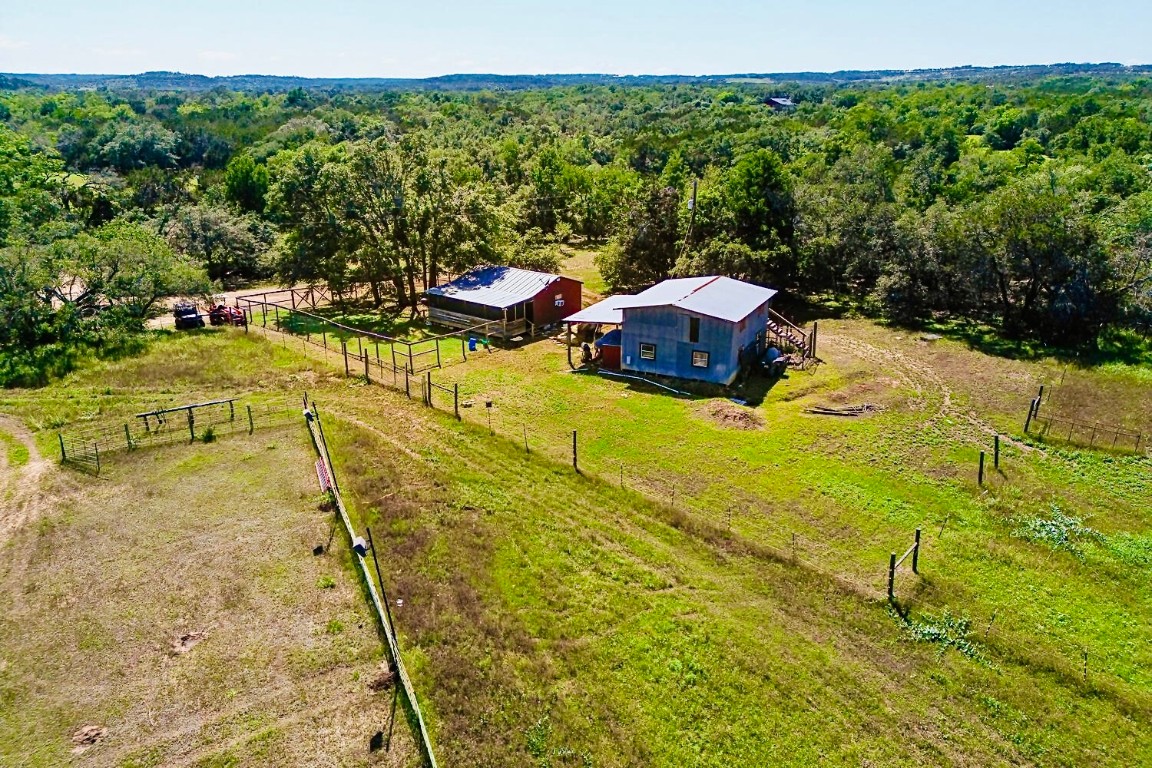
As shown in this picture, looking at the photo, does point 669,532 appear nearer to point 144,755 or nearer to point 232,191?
point 144,755

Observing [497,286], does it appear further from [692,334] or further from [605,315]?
[692,334]

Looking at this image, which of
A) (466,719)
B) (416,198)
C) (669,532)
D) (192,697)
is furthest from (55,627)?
(416,198)

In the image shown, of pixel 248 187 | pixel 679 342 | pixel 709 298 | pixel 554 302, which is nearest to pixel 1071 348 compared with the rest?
pixel 709 298

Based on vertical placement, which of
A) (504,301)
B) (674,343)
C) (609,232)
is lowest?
(674,343)

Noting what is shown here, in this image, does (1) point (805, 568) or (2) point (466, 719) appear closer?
(2) point (466, 719)

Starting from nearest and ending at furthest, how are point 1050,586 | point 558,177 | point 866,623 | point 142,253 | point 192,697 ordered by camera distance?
point 192,697
point 866,623
point 1050,586
point 142,253
point 558,177

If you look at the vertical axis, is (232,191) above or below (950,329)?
above

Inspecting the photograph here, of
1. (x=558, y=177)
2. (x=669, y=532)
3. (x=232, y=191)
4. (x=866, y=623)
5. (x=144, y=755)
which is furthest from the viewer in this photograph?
(x=558, y=177)

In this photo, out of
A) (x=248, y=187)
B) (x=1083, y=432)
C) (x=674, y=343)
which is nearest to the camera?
(x=1083, y=432)
